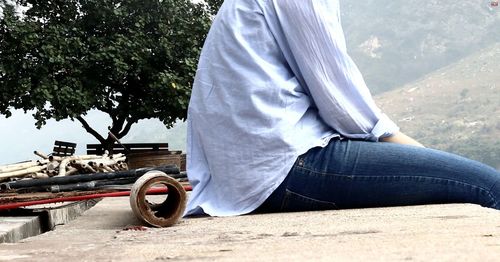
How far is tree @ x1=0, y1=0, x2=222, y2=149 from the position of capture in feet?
63.5

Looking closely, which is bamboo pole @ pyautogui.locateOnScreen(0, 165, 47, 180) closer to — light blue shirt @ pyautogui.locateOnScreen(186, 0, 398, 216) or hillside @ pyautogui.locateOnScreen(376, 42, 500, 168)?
light blue shirt @ pyautogui.locateOnScreen(186, 0, 398, 216)

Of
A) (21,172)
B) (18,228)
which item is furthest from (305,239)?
(21,172)

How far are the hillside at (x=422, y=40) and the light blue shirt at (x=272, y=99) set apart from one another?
422 feet

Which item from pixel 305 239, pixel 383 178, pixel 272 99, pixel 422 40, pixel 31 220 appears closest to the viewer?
pixel 305 239

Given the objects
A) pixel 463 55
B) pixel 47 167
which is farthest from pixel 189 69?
pixel 463 55

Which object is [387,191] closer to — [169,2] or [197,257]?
[197,257]

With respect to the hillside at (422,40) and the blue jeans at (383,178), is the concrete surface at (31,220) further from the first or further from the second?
the hillside at (422,40)

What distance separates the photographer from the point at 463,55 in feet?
433

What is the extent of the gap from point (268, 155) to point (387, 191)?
18.3 inches

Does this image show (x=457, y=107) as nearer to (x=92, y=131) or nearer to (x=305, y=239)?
(x=92, y=131)

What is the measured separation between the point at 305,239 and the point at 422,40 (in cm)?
13554

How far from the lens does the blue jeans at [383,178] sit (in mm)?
2621

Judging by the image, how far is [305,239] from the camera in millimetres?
1881

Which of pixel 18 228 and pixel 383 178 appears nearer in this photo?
pixel 383 178
